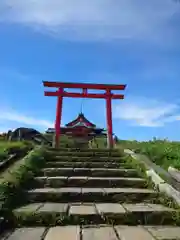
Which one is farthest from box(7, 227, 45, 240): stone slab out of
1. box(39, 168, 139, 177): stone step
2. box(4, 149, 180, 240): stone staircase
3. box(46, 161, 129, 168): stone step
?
box(46, 161, 129, 168): stone step

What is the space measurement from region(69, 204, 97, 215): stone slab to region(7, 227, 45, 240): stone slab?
1.76 feet

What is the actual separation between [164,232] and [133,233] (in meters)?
0.39

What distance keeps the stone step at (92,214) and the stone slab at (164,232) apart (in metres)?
0.20

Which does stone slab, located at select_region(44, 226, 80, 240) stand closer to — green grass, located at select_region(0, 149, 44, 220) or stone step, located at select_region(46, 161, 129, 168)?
green grass, located at select_region(0, 149, 44, 220)

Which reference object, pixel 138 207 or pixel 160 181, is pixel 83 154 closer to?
pixel 160 181

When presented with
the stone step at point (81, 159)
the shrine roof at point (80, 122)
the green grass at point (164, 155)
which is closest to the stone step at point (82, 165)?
the stone step at point (81, 159)

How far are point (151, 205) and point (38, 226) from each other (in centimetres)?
180

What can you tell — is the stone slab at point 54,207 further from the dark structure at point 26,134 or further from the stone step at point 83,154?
the dark structure at point 26,134

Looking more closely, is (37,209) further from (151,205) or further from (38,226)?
(151,205)

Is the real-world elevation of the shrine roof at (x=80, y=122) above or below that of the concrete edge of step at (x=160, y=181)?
above

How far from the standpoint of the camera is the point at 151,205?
4.39m

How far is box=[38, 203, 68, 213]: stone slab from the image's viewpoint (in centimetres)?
379

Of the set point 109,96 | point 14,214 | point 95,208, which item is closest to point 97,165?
point 95,208

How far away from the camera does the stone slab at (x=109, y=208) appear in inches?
151
